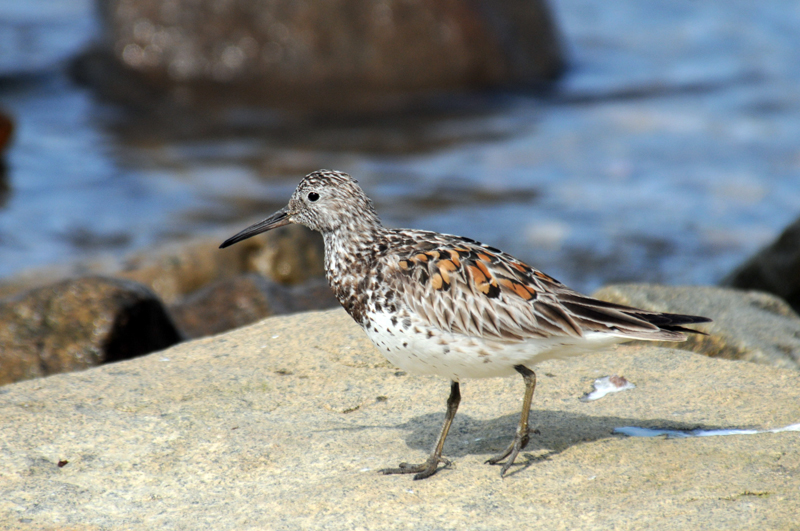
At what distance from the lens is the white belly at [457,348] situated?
4570 mm

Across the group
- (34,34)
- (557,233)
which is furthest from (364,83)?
(34,34)

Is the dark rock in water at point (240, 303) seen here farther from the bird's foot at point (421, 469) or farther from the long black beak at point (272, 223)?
the bird's foot at point (421, 469)

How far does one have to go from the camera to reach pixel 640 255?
39.2 ft

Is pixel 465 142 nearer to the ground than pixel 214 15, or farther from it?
nearer to the ground

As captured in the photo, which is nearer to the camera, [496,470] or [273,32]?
[496,470]

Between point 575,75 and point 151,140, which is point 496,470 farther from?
point 575,75

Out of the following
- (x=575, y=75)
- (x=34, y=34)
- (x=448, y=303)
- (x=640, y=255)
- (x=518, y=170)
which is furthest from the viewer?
(x=34, y=34)

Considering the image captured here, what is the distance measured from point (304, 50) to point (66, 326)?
9970mm

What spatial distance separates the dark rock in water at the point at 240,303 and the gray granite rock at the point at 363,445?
171 centimetres

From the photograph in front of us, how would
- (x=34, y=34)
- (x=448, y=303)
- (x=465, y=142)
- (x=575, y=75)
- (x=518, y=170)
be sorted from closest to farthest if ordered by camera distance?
(x=448, y=303) < (x=518, y=170) < (x=465, y=142) < (x=575, y=75) < (x=34, y=34)

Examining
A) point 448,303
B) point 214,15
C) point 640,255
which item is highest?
point 214,15

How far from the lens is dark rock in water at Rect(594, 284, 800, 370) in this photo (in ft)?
20.9

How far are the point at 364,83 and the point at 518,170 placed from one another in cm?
376

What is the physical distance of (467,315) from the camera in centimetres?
463
